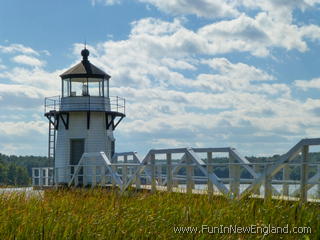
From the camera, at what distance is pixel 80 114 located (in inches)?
1051

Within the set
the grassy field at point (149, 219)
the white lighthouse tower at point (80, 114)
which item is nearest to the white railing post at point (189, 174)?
the grassy field at point (149, 219)

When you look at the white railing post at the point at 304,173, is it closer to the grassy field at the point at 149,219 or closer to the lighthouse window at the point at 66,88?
the grassy field at the point at 149,219

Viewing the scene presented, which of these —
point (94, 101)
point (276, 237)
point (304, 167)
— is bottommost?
point (276, 237)

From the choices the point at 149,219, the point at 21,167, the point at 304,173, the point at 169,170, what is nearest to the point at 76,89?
the point at 169,170

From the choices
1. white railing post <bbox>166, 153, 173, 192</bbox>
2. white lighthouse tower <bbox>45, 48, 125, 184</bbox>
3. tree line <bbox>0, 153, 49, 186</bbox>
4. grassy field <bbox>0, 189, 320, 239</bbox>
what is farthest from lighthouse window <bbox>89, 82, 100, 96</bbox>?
tree line <bbox>0, 153, 49, 186</bbox>

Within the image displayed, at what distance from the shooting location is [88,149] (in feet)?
87.7

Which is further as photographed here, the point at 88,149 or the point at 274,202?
the point at 88,149

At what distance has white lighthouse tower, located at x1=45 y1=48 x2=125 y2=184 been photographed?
26.4 metres

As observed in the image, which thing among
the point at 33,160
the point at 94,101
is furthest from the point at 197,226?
the point at 33,160

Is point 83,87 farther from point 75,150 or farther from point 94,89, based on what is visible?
point 75,150

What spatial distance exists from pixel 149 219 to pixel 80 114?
17789 mm

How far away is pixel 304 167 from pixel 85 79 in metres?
16.9

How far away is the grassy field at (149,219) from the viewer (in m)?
8.52

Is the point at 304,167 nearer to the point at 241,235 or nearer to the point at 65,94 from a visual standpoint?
the point at 241,235
